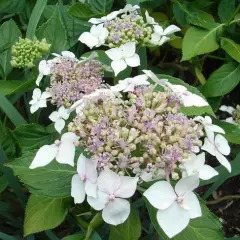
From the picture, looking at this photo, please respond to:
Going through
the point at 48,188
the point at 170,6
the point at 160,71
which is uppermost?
the point at 48,188

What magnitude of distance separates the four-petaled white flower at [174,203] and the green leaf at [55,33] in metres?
0.66

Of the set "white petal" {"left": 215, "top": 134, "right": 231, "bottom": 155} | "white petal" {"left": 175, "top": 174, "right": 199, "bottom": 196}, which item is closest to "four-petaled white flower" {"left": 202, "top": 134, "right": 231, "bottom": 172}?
"white petal" {"left": 215, "top": 134, "right": 231, "bottom": 155}

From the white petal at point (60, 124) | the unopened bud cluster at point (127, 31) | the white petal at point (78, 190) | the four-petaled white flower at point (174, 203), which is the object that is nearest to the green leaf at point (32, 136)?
the white petal at point (60, 124)

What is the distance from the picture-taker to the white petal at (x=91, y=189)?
0.90m

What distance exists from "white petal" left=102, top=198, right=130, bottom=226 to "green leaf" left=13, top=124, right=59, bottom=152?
43 centimetres

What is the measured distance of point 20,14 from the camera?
175cm

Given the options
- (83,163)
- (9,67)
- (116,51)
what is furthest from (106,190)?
(9,67)

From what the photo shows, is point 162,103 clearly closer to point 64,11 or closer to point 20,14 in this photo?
point 64,11

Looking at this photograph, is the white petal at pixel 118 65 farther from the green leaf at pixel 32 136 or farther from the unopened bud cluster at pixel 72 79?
the green leaf at pixel 32 136

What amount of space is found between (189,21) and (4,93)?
0.59 m

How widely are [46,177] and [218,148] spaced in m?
0.35

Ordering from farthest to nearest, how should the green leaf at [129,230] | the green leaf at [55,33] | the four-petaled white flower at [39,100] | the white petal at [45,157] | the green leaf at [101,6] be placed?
1. the green leaf at [101,6]
2. the green leaf at [55,33]
3. the four-petaled white flower at [39,100]
4. the green leaf at [129,230]
5. the white petal at [45,157]

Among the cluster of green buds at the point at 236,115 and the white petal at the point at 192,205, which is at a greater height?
the white petal at the point at 192,205

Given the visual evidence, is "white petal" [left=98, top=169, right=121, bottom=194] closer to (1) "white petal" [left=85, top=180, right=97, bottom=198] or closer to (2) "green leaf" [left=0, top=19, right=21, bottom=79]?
(1) "white petal" [left=85, top=180, right=97, bottom=198]
